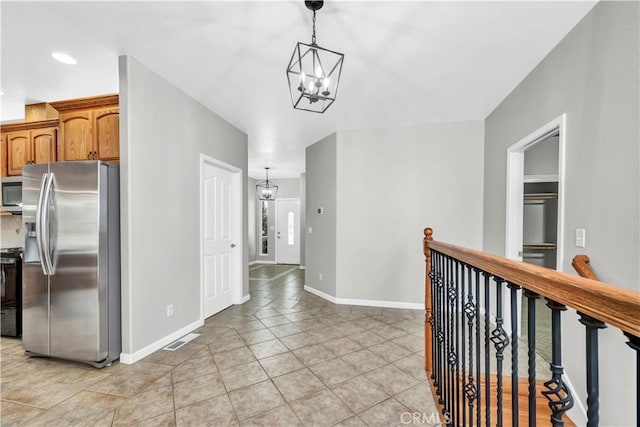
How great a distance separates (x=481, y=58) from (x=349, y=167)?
2.27 m

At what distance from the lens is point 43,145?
3.40m

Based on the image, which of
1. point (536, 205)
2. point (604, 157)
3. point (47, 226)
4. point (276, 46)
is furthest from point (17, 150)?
point (536, 205)

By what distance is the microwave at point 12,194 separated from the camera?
3447 mm

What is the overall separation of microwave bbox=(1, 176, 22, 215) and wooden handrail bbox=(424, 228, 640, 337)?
189 inches

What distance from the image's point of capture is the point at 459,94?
3.27 meters

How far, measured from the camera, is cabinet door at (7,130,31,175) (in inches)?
135

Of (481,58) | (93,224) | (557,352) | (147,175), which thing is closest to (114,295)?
(93,224)

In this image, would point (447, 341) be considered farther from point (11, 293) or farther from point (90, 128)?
point (11, 293)

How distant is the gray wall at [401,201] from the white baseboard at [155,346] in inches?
83.1

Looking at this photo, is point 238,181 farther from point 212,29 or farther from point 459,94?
point 459,94

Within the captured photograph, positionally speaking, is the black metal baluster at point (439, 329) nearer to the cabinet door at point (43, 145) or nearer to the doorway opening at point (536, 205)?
the doorway opening at point (536, 205)

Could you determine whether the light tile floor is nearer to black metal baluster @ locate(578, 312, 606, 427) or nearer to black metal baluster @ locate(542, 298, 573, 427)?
black metal baluster @ locate(542, 298, 573, 427)

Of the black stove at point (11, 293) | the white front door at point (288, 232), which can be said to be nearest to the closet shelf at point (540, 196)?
the white front door at point (288, 232)

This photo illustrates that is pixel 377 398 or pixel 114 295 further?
pixel 114 295
